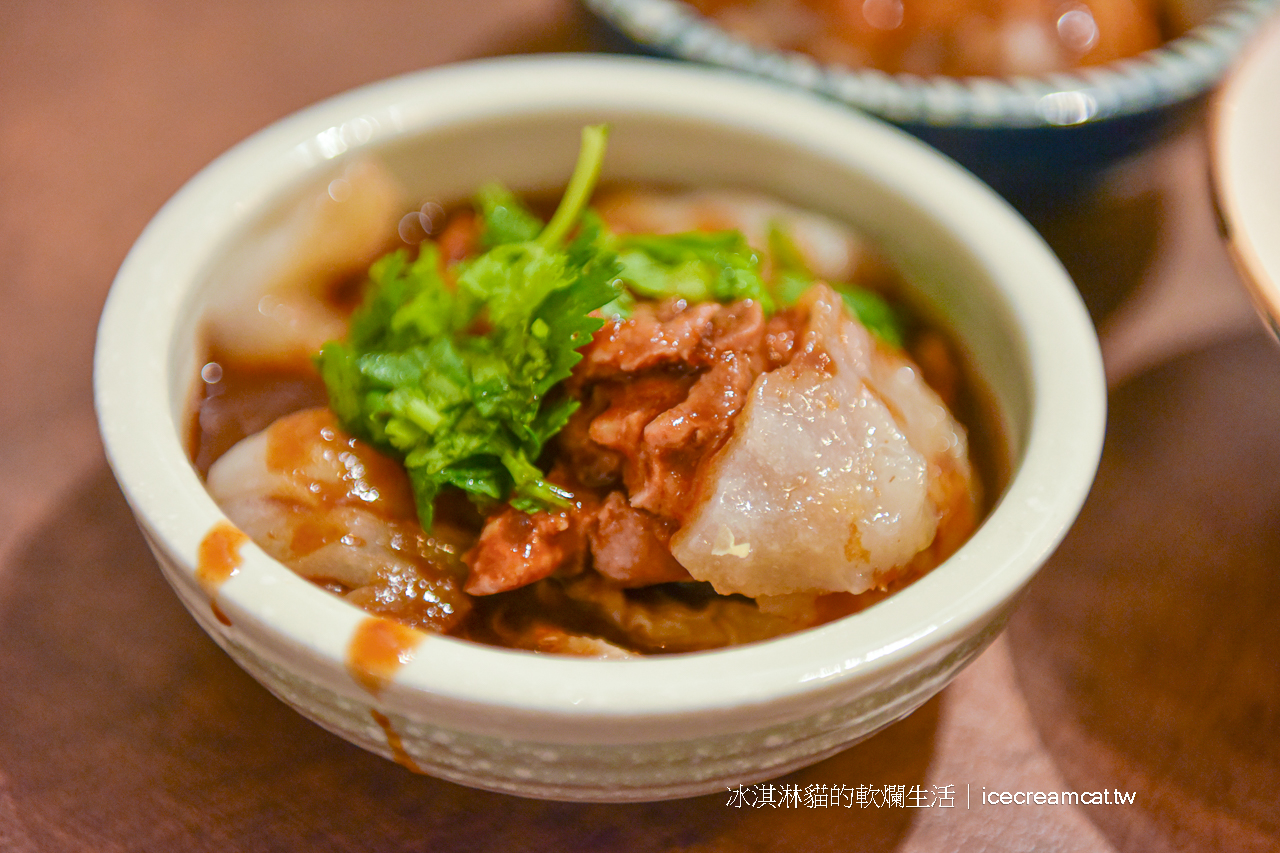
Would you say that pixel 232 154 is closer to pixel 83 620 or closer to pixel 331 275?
pixel 331 275

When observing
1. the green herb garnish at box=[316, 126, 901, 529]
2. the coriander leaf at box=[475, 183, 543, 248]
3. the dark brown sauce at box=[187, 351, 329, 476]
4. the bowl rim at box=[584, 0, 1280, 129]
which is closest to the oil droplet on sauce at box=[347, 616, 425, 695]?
the green herb garnish at box=[316, 126, 901, 529]

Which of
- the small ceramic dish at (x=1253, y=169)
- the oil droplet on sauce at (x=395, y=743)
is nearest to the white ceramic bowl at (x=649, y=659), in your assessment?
the oil droplet on sauce at (x=395, y=743)

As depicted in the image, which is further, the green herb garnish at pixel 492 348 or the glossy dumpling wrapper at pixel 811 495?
the green herb garnish at pixel 492 348

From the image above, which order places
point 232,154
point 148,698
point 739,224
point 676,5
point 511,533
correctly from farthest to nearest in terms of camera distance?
point 676,5 < point 739,224 < point 232,154 < point 148,698 < point 511,533

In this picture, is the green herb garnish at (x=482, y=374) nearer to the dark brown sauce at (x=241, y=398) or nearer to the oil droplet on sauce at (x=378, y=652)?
the dark brown sauce at (x=241, y=398)

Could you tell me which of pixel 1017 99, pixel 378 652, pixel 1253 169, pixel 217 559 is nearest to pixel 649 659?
pixel 378 652

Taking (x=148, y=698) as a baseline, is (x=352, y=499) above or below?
above

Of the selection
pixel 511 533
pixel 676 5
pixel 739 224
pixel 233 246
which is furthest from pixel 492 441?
pixel 676 5

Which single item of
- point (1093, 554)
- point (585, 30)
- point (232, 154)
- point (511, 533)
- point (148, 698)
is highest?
point (232, 154)
